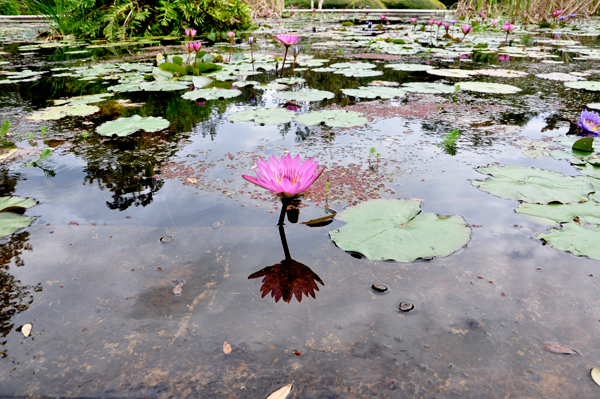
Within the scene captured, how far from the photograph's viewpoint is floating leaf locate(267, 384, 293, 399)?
69 cm

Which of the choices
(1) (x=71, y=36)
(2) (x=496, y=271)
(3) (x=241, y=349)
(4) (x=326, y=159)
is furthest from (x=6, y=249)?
(1) (x=71, y=36)

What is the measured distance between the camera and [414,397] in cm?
69

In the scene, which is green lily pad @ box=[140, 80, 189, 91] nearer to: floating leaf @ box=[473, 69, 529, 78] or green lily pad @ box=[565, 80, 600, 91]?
floating leaf @ box=[473, 69, 529, 78]

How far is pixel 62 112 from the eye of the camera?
2516 mm

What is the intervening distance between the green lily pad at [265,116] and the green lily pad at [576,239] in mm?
1623

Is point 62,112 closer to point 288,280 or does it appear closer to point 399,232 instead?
point 288,280

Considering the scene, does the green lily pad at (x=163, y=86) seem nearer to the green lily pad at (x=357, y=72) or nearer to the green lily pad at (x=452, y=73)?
the green lily pad at (x=357, y=72)

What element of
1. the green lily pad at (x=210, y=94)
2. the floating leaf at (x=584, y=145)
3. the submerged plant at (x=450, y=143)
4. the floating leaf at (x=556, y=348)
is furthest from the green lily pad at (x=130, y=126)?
the floating leaf at (x=584, y=145)

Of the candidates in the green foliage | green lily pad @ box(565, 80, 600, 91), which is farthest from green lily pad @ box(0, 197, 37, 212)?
the green foliage

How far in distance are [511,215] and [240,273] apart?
104cm

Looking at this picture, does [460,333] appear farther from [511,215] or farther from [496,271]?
[511,215]

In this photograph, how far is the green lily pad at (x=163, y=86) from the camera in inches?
123

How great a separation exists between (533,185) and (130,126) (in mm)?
2233

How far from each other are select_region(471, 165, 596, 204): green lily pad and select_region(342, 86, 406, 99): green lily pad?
1432 mm
